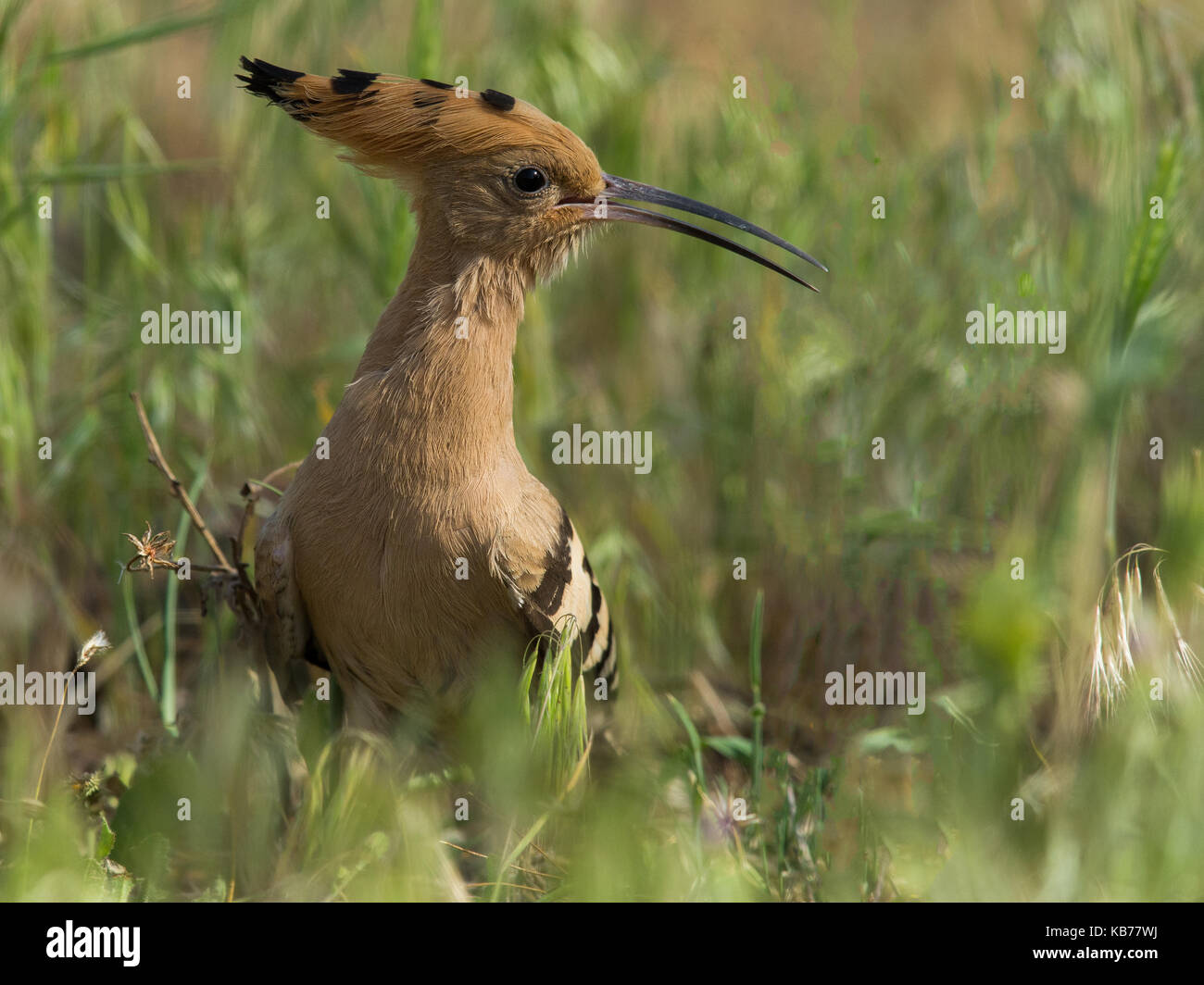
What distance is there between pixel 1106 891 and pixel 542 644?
3.65ft

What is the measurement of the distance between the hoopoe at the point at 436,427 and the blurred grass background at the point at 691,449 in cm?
21

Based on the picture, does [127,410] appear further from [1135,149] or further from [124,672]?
[1135,149]

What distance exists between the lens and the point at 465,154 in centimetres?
242

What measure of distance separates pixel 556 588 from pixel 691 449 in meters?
1.27

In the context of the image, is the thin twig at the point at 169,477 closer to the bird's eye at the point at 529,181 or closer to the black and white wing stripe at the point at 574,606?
the black and white wing stripe at the point at 574,606

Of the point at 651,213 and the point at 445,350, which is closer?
the point at 445,350

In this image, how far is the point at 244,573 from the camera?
2568mm

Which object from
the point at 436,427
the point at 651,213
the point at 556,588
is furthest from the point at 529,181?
the point at 556,588

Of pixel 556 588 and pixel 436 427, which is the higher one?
pixel 436 427

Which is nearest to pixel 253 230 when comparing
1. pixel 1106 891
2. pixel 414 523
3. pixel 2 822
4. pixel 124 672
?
pixel 124 672

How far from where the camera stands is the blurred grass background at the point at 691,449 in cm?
206

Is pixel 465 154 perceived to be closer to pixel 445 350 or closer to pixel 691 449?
pixel 445 350

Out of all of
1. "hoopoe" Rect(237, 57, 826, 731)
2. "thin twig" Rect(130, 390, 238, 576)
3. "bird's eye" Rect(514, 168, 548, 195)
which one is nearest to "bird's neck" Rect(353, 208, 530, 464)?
"hoopoe" Rect(237, 57, 826, 731)

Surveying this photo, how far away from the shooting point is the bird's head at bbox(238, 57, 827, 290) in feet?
7.84
